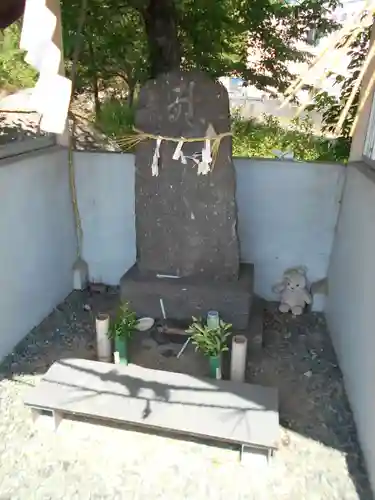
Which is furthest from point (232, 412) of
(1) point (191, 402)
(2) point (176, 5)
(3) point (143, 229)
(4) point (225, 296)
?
(2) point (176, 5)

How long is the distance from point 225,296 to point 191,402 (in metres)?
0.89

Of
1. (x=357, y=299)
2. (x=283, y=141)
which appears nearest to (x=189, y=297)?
(x=357, y=299)

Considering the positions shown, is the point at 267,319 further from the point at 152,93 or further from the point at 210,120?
the point at 152,93

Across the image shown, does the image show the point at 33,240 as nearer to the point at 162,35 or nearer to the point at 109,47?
the point at 162,35

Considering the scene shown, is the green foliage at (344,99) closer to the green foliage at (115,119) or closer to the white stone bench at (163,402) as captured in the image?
the green foliage at (115,119)

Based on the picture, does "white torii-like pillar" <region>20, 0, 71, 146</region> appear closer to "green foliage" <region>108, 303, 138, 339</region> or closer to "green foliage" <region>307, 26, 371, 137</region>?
"green foliage" <region>108, 303, 138, 339</region>

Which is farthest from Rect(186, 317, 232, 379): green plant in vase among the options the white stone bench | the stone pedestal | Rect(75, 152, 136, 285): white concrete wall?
Rect(75, 152, 136, 285): white concrete wall

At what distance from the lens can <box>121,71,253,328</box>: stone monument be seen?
2869 millimetres

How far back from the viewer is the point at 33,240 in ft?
10.1

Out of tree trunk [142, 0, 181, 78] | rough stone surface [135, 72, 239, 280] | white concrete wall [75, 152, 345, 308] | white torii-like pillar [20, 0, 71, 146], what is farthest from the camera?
tree trunk [142, 0, 181, 78]

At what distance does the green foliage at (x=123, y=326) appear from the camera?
8.79 feet

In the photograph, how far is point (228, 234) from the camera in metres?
3.03

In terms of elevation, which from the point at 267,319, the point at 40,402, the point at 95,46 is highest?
the point at 95,46

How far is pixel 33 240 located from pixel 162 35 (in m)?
2.38
